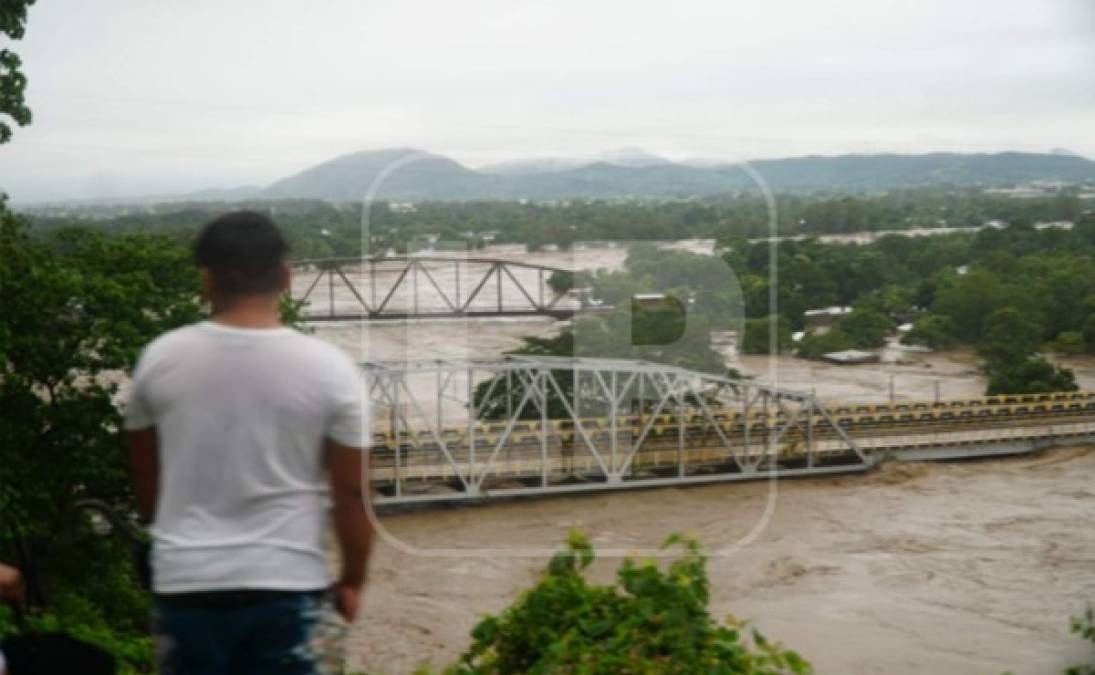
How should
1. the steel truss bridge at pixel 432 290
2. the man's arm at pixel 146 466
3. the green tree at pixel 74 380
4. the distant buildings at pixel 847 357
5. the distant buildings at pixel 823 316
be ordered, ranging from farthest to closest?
the distant buildings at pixel 823 316 < the distant buildings at pixel 847 357 < the steel truss bridge at pixel 432 290 < the green tree at pixel 74 380 < the man's arm at pixel 146 466

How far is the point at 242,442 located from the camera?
1.31 meters

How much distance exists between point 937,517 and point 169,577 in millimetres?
13376

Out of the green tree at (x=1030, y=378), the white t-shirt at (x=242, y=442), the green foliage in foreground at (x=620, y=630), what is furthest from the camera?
the green tree at (x=1030, y=378)

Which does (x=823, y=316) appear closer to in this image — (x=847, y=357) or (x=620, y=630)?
(x=847, y=357)

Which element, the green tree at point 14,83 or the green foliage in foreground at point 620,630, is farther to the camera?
the green tree at point 14,83

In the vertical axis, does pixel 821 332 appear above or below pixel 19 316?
below

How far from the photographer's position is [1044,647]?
9.50 meters

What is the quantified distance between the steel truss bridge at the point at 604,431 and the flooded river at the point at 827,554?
280 mm

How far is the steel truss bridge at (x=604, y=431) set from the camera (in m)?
12.7

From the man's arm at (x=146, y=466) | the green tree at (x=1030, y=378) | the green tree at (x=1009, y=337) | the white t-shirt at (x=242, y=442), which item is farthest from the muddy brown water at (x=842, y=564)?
the white t-shirt at (x=242, y=442)

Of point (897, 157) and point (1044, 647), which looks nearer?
point (1044, 647)

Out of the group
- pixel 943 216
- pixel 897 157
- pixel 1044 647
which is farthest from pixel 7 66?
pixel 943 216

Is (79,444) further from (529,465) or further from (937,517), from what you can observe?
(937,517)

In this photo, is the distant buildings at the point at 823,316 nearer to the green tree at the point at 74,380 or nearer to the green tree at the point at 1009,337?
the green tree at the point at 1009,337
